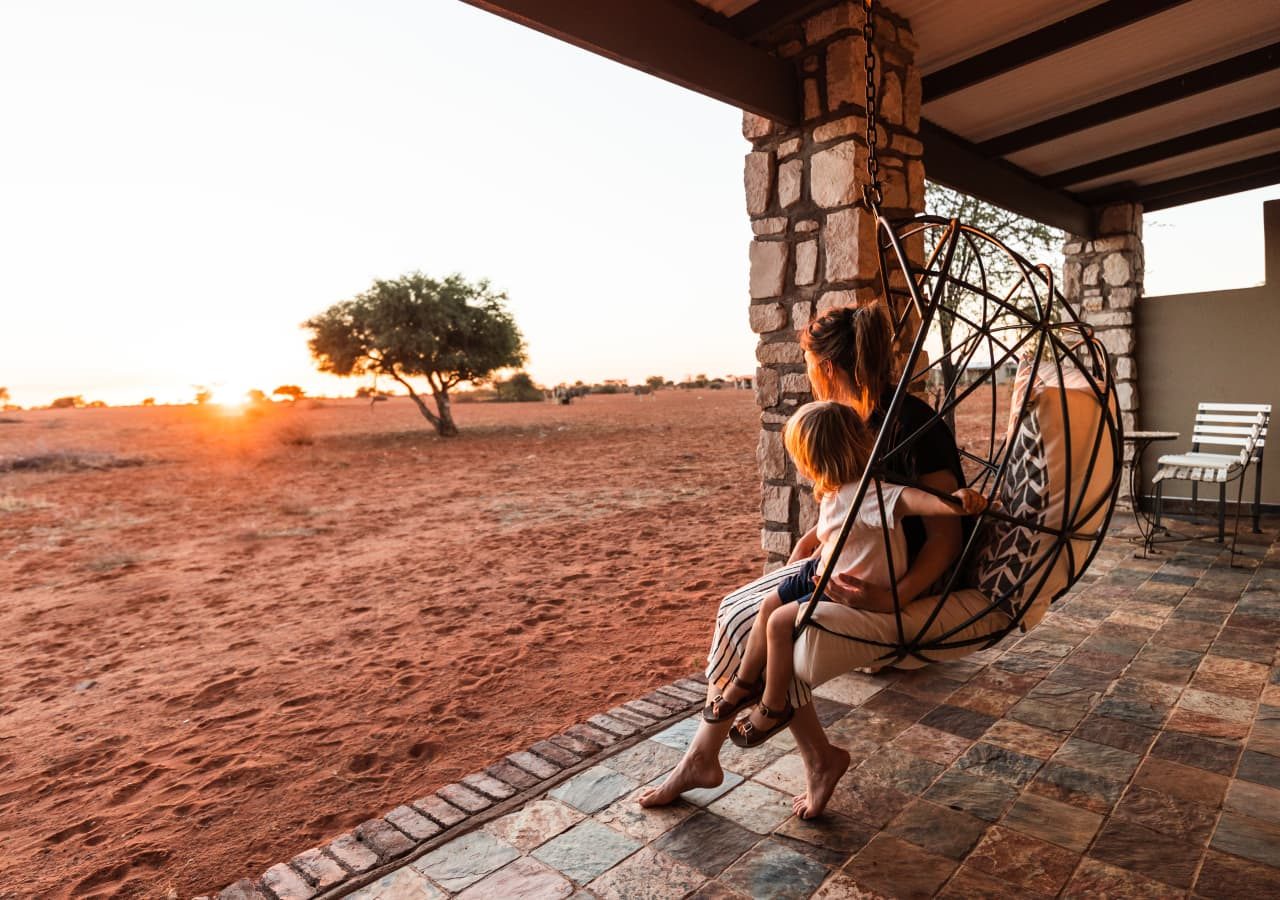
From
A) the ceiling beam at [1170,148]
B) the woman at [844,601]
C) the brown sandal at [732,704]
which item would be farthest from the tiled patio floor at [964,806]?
the ceiling beam at [1170,148]

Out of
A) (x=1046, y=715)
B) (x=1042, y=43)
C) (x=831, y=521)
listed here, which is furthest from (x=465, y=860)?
(x=1042, y=43)

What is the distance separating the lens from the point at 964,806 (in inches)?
75.1

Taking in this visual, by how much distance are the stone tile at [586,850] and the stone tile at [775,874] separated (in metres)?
0.29

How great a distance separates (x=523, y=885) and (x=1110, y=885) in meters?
1.42

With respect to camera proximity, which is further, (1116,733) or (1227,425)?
(1227,425)

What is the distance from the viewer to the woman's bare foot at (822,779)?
→ 6.10 ft

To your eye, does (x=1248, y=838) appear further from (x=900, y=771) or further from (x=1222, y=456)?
(x=1222, y=456)

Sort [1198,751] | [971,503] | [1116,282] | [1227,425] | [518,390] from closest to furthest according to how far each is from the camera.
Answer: [971,503] < [1198,751] < [1227,425] < [1116,282] < [518,390]

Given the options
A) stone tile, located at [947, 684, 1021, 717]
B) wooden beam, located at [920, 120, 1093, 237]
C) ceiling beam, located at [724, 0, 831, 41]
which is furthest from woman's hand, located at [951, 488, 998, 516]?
wooden beam, located at [920, 120, 1093, 237]

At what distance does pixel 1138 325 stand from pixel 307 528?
9317 millimetres

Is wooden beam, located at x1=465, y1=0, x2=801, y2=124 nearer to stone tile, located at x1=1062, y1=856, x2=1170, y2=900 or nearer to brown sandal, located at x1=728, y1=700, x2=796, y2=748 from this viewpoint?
brown sandal, located at x1=728, y1=700, x2=796, y2=748

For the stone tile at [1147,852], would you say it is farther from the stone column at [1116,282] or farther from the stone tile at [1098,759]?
the stone column at [1116,282]

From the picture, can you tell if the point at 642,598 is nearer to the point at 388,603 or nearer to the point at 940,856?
the point at 388,603

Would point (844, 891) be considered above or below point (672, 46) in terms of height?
below
